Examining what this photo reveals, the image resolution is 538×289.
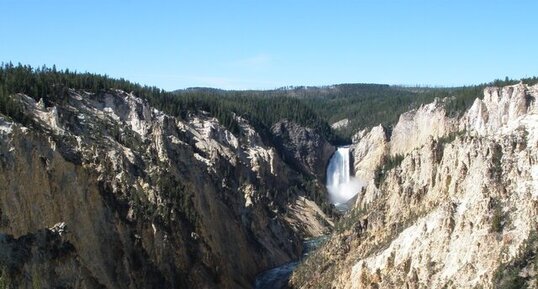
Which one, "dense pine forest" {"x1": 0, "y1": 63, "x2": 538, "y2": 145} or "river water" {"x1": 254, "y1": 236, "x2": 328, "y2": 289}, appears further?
"dense pine forest" {"x1": 0, "y1": 63, "x2": 538, "y2": 145}

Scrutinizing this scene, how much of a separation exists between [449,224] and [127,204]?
28.3 metres

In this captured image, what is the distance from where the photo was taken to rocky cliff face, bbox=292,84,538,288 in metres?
53.3

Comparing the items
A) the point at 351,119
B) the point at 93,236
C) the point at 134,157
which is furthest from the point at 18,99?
the point at 351,119

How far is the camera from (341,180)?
146 meters

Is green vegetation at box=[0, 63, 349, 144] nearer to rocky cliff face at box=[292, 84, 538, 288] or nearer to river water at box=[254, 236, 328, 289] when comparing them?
river water at box=[254, 236, 328, 289]

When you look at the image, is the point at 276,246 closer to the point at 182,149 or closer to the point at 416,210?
the point at 182,149

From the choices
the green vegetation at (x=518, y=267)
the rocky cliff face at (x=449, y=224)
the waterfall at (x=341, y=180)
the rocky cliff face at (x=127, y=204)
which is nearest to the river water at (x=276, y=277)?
the rocky cliff face at (x=127, y=204)

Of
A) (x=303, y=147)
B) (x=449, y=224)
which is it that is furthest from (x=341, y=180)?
(x=449, y=224)

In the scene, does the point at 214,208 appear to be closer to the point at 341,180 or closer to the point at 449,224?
the point at 449,224

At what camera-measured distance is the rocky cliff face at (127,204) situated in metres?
48.1

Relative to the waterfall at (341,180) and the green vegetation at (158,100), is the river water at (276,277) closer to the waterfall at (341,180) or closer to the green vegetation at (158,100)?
the green vegetation at (158,100)

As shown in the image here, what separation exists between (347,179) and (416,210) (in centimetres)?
7608

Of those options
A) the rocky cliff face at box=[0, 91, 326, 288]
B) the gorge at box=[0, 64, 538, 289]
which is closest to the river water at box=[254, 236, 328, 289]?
the gorge at box=[0, 64, 538, 289]

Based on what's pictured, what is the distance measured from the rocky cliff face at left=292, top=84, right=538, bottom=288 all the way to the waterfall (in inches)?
2153
